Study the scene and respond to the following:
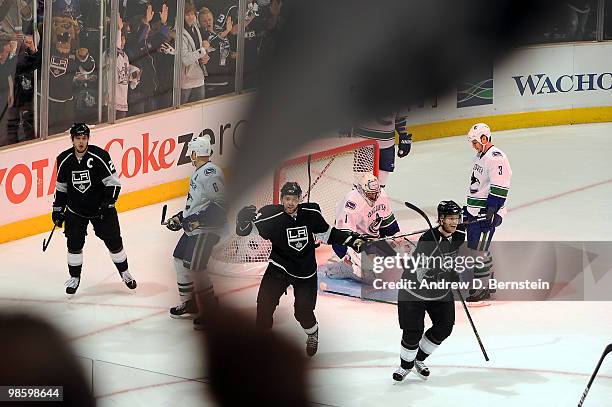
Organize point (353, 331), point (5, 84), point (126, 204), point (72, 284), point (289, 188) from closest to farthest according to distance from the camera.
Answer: point (289, 188)
point (353, 331)
point (72, 284)
point (5, 84)
point (126, 204)

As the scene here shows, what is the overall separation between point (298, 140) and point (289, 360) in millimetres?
3558

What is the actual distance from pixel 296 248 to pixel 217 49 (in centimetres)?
267

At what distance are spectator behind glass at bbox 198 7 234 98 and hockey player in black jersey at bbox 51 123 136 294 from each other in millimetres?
3527

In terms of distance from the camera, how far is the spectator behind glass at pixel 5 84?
6148mm

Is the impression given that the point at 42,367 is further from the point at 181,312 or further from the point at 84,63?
the point at 84,63

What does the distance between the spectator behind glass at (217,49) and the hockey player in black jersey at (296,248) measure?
92.6 inches

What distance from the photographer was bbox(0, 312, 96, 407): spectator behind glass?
338 centimetres

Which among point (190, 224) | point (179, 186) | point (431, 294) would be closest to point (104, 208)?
point (190, 224)

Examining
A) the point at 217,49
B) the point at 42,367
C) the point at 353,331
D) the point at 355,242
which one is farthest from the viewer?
the point at 353,331

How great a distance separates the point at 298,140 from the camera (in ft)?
3.52

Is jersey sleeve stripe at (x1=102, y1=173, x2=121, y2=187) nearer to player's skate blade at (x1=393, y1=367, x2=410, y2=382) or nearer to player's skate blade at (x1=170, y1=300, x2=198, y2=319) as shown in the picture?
player's skate blade at (x1=170, y1=300, x2=198, y2=319)

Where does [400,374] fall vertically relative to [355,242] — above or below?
below

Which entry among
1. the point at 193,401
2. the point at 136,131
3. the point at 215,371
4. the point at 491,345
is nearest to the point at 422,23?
the point at 215,371

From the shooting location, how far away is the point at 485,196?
549 centimetres
